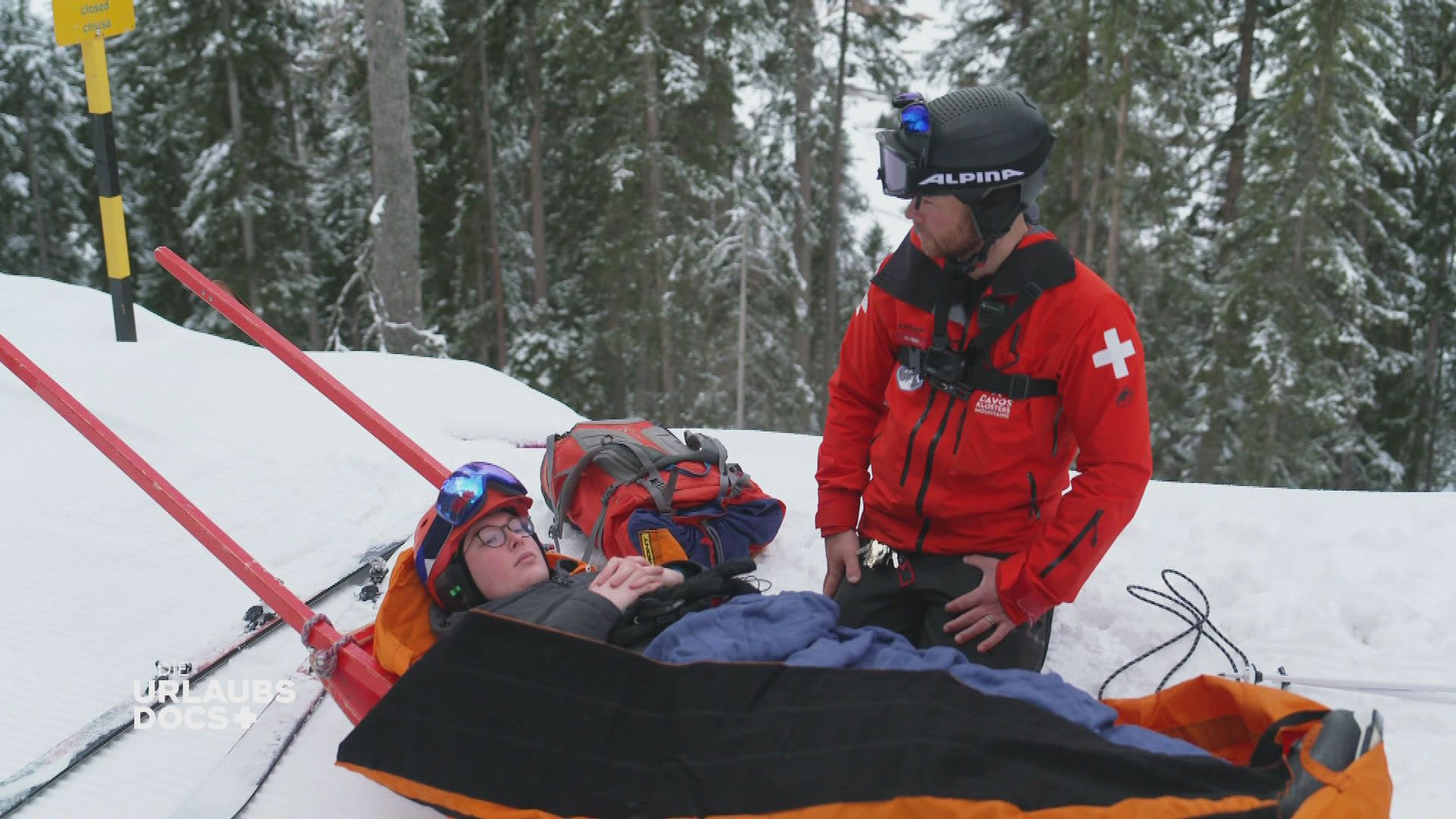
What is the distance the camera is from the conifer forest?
47.5 feet

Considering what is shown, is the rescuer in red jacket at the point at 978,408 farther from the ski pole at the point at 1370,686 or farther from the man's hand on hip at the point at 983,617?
the ski pole at the point at 1370,686

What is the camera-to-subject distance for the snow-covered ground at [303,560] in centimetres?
259

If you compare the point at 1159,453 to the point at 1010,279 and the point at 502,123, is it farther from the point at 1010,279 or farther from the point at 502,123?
the point at 1010,279

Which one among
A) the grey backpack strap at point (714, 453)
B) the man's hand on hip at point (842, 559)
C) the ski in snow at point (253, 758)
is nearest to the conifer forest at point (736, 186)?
the grey backpack strap at point (714, 453)

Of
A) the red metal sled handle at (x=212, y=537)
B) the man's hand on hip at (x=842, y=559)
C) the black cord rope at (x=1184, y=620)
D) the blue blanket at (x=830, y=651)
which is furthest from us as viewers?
the black cord rope at (x=1184, y=620)

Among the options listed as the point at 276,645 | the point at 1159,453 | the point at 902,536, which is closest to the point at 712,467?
the point at 902,536

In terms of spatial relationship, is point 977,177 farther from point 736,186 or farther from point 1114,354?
point 736,186

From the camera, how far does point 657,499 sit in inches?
148

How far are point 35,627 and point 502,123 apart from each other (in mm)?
18511

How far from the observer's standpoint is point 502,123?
2005cm

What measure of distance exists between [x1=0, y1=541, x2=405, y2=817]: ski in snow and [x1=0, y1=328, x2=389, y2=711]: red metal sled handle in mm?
523

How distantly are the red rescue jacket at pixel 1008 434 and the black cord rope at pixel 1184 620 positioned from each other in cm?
79

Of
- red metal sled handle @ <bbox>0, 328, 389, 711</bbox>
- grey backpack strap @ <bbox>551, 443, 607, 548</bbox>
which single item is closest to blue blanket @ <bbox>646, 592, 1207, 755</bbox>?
red metal sled handle @ <bbox>0, 328, 389, 711</bbox>

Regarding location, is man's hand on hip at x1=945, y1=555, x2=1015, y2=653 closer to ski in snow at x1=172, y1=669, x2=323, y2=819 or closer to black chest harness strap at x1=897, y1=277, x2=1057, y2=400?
black chest harness strap at x1=897, y1=277, x2=1057, y2=400
